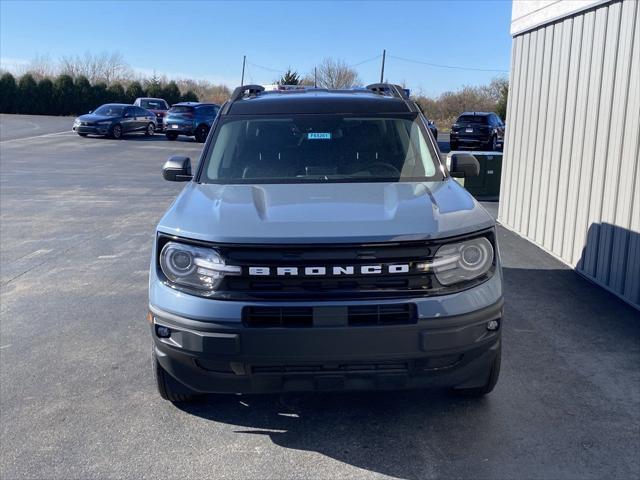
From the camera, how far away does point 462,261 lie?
350 cm

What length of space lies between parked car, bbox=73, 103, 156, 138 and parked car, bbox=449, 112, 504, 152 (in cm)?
1488

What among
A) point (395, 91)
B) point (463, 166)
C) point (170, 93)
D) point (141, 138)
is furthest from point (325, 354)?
point (170, 93)

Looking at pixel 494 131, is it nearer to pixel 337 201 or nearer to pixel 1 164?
pixel 1 164

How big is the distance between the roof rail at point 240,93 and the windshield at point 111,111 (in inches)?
1028

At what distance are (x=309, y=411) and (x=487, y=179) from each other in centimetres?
1005

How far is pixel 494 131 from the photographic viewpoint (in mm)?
27812

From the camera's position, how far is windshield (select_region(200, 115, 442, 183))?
4.67 m

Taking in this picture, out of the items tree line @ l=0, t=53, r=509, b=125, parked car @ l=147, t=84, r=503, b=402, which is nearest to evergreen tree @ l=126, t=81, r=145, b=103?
tree line @ l=0, t=53, r=509, b=125

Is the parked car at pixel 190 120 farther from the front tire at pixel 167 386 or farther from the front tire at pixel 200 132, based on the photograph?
the front tire at pixel 167 386

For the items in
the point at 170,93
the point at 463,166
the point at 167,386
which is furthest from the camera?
the point at 170,93

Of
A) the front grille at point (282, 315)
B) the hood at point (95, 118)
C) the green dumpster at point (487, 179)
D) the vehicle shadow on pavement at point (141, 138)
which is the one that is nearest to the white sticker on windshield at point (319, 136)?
the front grille at point (282, 315)

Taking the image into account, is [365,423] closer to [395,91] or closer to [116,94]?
[395,91]

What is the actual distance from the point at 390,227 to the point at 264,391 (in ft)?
3.60

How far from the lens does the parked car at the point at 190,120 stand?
97.7 feet
